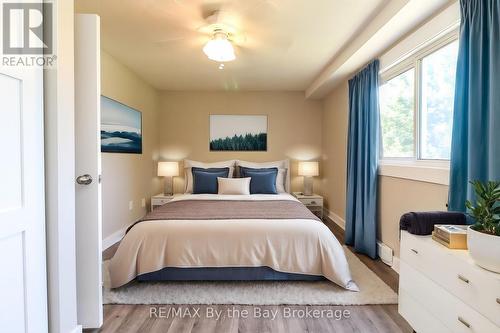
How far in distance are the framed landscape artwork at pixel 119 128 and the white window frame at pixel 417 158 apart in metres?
3.16

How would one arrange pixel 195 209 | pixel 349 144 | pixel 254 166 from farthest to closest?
1. pixel 254 166
2. pixel 349 144
3. pixel 195 209

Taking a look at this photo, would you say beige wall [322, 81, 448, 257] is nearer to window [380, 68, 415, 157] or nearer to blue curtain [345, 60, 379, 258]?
blue curtain [345, 60, 379, 258]

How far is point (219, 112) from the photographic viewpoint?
484 cm

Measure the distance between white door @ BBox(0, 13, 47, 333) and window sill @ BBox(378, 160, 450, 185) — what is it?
2.60 meters

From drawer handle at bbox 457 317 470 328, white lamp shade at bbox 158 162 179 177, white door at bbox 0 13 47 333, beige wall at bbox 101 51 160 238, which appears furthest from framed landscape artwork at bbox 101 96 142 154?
drawer handle at bbox 457 317 470 328

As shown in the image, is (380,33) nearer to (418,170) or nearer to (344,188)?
(418,170)

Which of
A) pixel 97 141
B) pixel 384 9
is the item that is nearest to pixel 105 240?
pixel 97 141

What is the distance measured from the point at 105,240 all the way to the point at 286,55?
3093mm

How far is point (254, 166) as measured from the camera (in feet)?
14.5

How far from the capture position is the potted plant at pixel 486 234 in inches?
43.7

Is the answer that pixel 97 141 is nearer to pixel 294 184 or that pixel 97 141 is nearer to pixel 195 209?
pixel 195 209

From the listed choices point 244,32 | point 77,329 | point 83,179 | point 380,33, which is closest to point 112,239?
point 77,329

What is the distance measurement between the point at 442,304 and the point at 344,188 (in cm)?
269

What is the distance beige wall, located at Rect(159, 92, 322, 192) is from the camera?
484 centimetres
